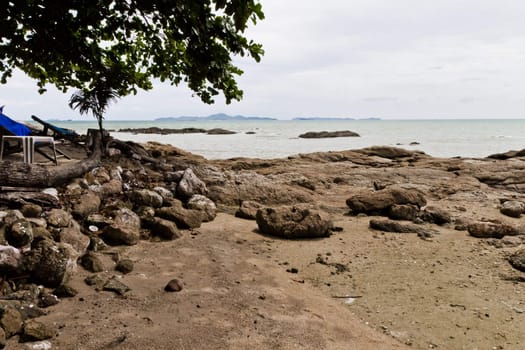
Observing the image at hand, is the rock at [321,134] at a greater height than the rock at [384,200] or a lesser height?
greater

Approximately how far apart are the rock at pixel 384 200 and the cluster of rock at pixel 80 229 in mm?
3176

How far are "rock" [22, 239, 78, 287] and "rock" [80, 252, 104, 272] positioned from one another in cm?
43

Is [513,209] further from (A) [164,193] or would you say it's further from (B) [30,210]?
(B) [30,210]

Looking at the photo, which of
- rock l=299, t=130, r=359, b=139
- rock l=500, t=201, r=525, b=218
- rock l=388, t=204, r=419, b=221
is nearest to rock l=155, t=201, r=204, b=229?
rock l=388, t=204, r=419, b=221

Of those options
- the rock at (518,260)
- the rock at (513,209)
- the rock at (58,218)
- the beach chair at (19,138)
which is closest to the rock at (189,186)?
the rock at (58,218)

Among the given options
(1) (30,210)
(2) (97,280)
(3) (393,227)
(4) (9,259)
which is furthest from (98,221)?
(3) (393,227)

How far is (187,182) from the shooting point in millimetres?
8570

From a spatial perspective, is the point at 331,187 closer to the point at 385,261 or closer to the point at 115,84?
the point at 385,261

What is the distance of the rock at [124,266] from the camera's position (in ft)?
16.0

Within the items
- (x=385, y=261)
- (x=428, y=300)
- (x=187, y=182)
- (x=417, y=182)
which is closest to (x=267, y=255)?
(x=385, y=261)

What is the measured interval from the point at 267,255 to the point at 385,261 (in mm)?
1704

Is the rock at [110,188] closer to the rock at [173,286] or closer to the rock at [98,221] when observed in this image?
the rock at [98,221]

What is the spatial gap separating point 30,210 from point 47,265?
166 cm

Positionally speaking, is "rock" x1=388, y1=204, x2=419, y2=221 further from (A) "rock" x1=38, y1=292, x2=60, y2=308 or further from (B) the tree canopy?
(A) "rock" x1=38, y1=292, x2=60, y2=308
